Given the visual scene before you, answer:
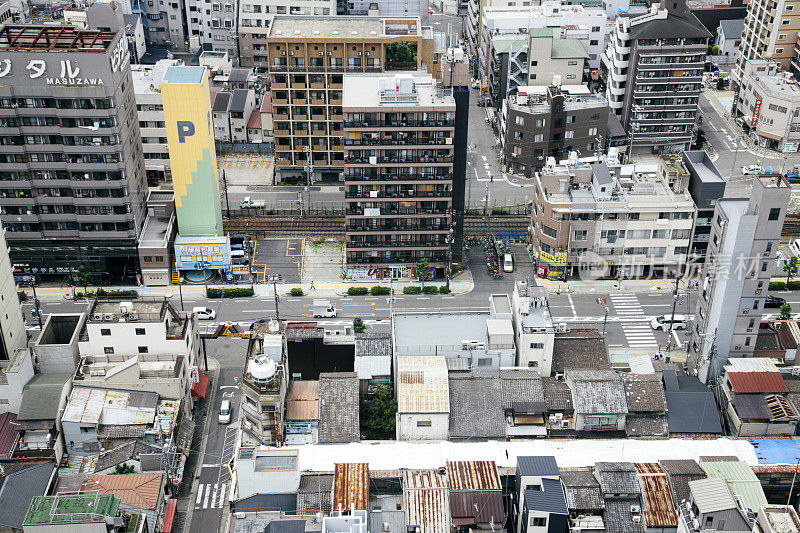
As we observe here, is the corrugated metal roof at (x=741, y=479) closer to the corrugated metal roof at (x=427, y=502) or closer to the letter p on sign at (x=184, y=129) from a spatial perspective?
the corrugated metal roof at (x=427, y=502)

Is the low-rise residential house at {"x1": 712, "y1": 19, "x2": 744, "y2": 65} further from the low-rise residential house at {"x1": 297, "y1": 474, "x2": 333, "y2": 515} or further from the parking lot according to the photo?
the low-rise residential house at {"x1": 297, "y1": 474, "x2": 333, "y2": 515}

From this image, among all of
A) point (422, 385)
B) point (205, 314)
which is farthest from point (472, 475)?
point (205, 314)

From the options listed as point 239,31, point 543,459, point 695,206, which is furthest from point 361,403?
point 239,31

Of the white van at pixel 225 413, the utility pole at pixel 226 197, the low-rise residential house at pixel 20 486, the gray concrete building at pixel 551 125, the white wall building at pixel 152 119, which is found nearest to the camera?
the low-rise residential house at pixel 20 486

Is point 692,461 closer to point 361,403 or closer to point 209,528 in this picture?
point 361,403

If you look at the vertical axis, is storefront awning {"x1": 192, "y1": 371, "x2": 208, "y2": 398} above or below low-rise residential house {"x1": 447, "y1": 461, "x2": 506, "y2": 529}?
below

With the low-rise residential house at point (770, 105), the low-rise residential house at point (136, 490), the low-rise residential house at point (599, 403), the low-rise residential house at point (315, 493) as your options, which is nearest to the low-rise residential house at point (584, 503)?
the low-rise residential house at point (599, 403)

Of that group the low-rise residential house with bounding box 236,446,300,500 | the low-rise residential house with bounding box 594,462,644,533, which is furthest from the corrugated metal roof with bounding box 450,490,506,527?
the low-rise residential house with bounding box 236,446,300,500
